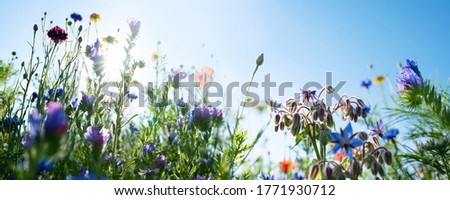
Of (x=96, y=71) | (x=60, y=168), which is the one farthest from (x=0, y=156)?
(x=96, y=71)

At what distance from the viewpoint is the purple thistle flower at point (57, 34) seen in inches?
105

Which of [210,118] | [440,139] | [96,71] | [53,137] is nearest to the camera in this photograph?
[53,137]

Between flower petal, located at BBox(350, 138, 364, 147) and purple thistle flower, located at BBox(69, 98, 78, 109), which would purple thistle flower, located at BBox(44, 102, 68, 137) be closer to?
flower petal, located at BBox(350, 138, 364, 147)

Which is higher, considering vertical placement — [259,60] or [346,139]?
[259,60]

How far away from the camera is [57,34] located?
106 inches

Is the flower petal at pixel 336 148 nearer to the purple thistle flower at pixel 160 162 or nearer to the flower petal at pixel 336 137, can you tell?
the flower petal at pixel 336 137

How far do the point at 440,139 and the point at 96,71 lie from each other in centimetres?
200

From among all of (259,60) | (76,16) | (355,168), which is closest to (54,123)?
(355,168)

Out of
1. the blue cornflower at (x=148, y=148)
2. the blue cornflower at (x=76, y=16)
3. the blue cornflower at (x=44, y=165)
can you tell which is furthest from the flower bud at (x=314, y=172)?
the blue cornflower at (x=76, y=16)

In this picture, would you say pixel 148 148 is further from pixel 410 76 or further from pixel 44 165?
pixel 410 76
